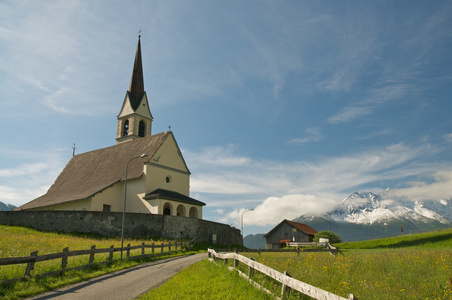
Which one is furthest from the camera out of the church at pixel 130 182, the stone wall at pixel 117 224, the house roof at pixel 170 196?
the church at pixel 130 182

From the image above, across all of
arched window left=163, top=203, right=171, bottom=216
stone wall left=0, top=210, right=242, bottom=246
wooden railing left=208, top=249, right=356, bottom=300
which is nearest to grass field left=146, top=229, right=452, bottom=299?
wooden railing left=208, top=249, right=356, bottom=300

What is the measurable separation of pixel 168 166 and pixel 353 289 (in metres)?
35.9

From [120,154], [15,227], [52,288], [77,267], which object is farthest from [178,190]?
[52,288]

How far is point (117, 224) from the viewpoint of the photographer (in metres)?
34.5

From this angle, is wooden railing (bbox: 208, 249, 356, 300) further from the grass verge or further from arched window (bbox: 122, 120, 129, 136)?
arched window (bbox: 122, 120, 129, 136)

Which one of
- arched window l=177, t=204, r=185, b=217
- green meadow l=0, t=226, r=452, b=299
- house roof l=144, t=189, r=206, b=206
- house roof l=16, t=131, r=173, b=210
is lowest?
green meadow l=0, t=226, r=452, b=299

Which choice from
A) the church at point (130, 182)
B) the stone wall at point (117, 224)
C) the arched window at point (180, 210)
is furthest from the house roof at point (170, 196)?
the stone wall at point (117, 224)

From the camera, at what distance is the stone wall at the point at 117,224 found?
1358 inches

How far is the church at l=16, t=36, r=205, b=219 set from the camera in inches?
1597

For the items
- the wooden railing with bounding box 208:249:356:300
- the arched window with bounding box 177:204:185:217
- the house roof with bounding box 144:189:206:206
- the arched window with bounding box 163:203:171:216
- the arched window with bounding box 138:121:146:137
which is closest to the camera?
the wooden railing with bounding box 208:249:356:300

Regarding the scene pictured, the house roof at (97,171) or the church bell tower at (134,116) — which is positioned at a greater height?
the church bell tower at (134,116)

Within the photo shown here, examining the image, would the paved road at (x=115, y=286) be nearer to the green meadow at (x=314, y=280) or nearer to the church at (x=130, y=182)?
the green meadow at (x=314, y=280)

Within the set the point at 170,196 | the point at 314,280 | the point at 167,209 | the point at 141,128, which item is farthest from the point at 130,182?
the point at 314,280

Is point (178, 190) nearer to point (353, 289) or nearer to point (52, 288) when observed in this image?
point (52, 288)
